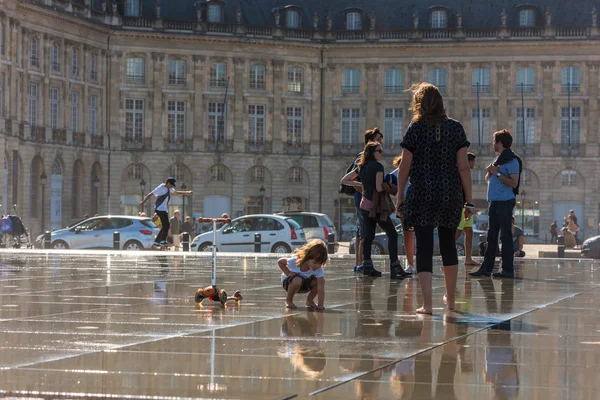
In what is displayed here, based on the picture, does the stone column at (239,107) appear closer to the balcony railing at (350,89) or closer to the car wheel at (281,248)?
the balcony railing at (350,89)

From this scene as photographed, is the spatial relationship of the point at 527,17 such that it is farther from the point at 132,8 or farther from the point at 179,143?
the point at 132,8

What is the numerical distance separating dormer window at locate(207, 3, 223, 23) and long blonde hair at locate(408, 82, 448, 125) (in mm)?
64064

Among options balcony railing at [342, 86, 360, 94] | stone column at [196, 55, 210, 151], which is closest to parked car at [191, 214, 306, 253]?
stone column at [196, 55, 210, 151]

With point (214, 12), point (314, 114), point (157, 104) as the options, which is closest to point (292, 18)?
point (214, 12)

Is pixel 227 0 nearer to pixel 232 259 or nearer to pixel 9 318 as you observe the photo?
pixel 232 259

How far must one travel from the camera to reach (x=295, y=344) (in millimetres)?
8570

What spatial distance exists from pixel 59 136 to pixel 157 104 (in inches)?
312

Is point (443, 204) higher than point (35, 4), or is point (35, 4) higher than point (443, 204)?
point (35, 4)

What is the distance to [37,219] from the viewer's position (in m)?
63.5

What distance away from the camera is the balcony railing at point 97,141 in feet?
229

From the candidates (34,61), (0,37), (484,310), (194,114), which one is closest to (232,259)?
(484,310)

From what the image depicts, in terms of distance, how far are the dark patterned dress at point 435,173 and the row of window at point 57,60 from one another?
2157 inches

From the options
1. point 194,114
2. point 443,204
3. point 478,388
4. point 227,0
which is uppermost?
point 227,0

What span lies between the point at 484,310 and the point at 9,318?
393cm
